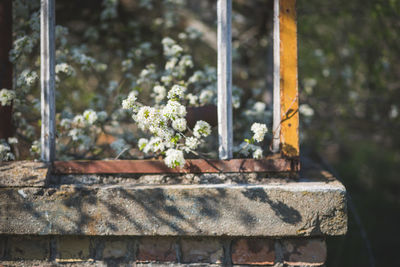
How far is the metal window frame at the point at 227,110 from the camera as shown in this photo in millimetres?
1822

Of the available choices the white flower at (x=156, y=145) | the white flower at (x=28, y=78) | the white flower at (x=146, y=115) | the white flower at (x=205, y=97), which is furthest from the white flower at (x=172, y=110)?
the white flower at (x=28, y=78)

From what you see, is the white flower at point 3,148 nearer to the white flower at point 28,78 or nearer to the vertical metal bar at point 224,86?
the white flower at point 28,78

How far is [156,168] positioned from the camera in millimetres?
1851

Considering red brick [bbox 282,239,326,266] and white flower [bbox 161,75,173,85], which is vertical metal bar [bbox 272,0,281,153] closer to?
red brick [bbox 282,239,326,266]

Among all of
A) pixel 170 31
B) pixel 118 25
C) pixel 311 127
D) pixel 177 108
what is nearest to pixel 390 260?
pixel 311 127

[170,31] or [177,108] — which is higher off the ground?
[170,31]

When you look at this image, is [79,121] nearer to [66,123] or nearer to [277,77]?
[66,123]

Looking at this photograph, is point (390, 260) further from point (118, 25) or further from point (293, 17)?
point (118, 25)

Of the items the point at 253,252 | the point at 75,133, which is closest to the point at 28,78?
the point at 75,133

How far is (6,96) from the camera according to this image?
2.06 metres

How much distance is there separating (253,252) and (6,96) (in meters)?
1.79

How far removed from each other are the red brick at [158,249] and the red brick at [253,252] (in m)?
0.34

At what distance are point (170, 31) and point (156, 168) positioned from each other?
2.35 meters

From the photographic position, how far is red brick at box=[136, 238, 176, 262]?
178cm
